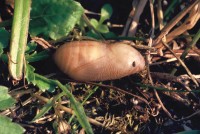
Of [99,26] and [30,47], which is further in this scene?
[99,26]

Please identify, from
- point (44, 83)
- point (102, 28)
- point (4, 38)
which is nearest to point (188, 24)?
point (102, 28)

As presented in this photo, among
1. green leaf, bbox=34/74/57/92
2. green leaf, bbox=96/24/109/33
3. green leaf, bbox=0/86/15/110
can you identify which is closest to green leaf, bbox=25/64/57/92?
green leaf, bbox=34/74/57/92

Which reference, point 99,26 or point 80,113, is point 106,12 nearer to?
point 99,26

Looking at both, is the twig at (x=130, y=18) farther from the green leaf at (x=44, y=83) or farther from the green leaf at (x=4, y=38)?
the green leaf at (x=4, y=38)

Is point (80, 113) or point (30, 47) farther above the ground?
point (30, 47)

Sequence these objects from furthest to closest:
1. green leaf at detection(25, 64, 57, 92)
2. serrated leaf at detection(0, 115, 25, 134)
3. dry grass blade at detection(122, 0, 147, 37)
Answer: dry grass blade at detection(122, 0, 147, 37), green leaf at detection(25, 64, 57, 92), serrated leaf at detection(0, 115, 25, 134)

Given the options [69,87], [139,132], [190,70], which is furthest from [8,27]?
[190,70]

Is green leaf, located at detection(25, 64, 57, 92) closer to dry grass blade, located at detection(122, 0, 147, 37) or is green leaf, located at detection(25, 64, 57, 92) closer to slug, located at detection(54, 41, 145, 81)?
slug, located at detection(54, 41, 145, 81)
